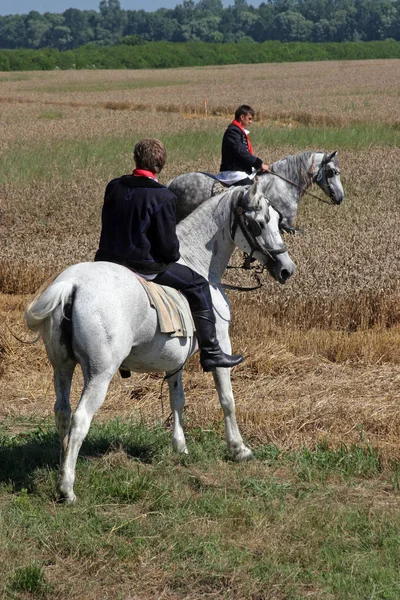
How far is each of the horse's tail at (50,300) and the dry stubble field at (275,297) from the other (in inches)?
99.2

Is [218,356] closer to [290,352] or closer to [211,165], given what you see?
[290,352]

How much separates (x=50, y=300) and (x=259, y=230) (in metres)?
1.92

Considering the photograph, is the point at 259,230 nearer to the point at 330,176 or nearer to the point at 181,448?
the point at 181,448

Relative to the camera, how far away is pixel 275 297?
12.8 m

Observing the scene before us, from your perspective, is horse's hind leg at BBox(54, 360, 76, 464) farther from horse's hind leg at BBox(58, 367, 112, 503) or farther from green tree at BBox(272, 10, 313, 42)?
green tree at BBox(272, 10, 313, 42)

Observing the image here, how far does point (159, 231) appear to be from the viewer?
6.63 m

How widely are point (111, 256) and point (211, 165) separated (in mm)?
17899

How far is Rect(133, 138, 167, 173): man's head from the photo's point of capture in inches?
264

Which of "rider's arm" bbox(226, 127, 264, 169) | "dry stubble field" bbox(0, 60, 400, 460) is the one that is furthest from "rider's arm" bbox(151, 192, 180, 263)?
"rider's arm" bbox(226, 127, 264, 169)

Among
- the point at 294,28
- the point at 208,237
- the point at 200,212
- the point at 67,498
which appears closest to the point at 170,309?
the point at 208,237

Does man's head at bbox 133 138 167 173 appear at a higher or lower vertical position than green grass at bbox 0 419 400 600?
higher

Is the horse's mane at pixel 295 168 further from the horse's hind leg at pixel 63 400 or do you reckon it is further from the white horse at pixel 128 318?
the horse's hind leg at pixel 63 400

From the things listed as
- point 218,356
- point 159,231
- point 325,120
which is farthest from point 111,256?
point 325,120

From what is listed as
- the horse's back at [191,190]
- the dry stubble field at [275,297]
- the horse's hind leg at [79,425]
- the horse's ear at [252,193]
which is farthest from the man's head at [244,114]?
the horse's hind leg at [79,425]
